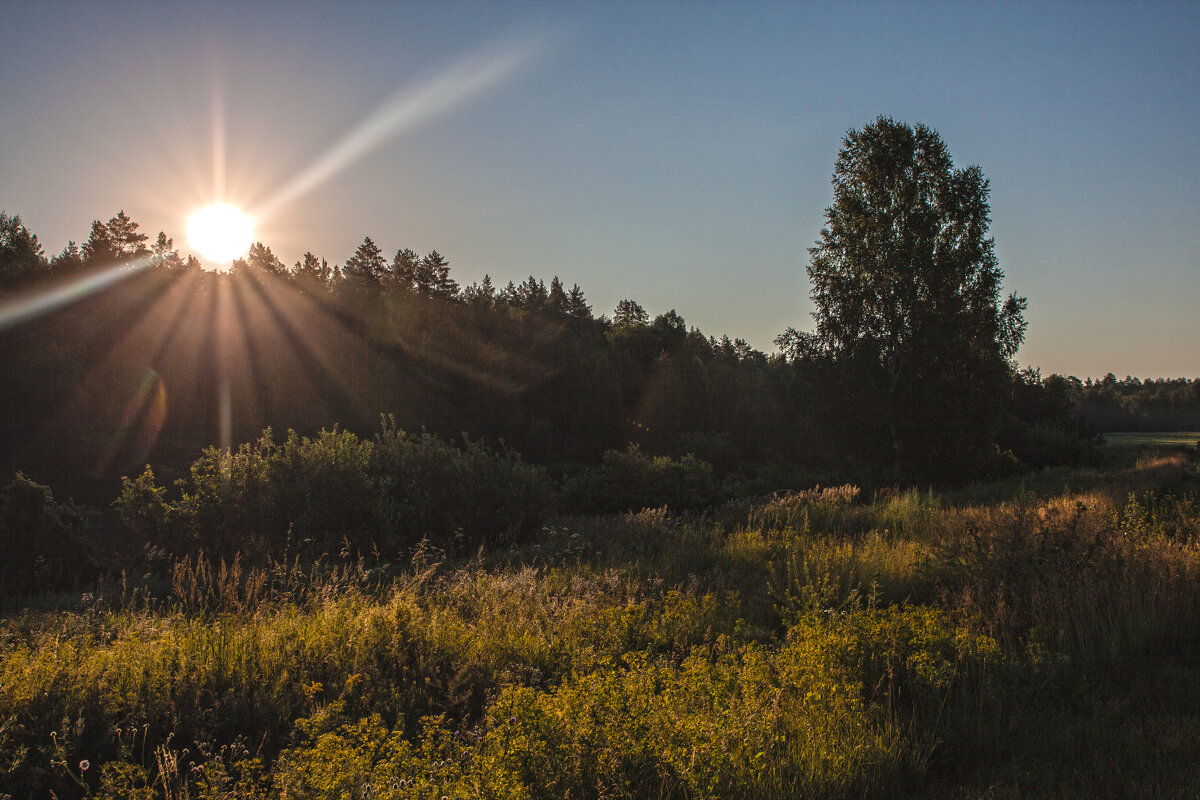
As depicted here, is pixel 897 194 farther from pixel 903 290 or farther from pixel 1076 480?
pixel 1076 480

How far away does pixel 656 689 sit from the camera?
14.5ft

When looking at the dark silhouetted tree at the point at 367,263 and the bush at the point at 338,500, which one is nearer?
the bush at the point at 338,500

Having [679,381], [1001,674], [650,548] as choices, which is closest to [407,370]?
[679,381]

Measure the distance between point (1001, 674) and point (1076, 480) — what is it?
59.6 feet

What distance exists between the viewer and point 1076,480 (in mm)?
18969

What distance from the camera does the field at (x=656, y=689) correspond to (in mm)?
3146

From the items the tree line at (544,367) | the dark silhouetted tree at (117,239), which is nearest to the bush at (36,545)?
the tree line at (544,367)

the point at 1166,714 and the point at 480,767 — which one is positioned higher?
the point at 480,767

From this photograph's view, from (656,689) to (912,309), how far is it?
70.7ft

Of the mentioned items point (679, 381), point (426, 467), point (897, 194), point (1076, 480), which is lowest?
point (1076, 480)

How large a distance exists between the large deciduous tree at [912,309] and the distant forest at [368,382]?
0.38m

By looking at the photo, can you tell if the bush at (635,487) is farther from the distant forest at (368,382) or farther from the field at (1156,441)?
the field at (1156,441)

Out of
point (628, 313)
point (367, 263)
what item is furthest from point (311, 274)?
point (628, 313)

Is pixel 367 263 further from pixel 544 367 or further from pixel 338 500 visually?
pixel 338 500
